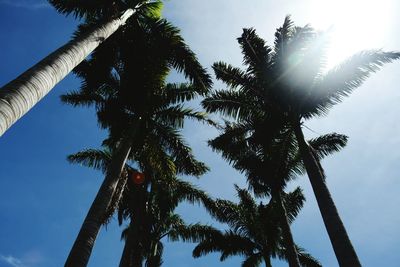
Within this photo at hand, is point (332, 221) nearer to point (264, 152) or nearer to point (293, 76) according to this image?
point (293, 76)

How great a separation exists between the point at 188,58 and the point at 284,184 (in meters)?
8.06

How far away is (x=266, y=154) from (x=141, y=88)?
700cm

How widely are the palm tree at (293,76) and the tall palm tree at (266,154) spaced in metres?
1.55

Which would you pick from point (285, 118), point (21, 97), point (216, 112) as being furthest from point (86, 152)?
point (21, 97)

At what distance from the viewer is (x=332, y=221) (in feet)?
31.0

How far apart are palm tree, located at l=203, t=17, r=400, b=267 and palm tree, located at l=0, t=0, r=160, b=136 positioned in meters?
5.07

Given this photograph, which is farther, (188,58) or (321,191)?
(188,58)

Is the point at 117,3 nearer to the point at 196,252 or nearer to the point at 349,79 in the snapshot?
the point at 349,79

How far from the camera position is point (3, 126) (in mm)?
4219

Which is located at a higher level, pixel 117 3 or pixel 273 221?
pixel 273 221

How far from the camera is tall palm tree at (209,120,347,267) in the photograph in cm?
1655

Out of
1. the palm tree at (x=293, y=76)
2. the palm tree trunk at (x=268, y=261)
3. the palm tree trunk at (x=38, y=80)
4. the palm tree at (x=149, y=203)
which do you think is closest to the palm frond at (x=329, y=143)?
the palm tree at (x=293, y=76)

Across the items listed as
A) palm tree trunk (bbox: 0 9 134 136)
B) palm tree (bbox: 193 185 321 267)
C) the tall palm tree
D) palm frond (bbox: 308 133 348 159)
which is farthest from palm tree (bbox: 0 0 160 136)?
palm tree (bbox: 193 185 321 267)

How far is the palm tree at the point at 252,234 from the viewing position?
21.3 metres
